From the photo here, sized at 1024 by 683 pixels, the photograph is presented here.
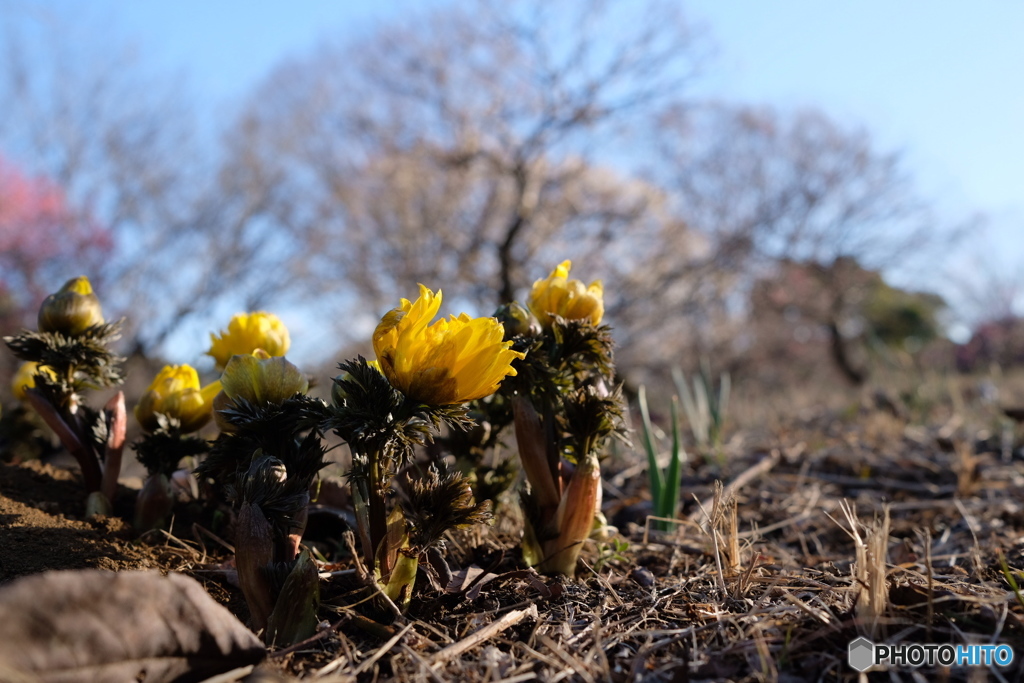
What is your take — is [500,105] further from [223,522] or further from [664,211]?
[223,522]

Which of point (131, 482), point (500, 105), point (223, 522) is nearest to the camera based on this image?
point (223, 522)

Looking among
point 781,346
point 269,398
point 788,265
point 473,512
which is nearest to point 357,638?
point 473,512

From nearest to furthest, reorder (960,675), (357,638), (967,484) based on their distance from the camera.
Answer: (960,675) → (357,638) → (967,484)

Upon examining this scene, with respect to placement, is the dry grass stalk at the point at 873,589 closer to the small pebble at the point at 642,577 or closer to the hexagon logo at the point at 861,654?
the hexagon logo at the point at 861,654

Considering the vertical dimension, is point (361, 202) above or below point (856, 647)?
above

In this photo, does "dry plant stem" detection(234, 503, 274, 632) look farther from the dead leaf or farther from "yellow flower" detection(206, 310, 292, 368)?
"yellow flower" detection(206, 310, 292, 368)

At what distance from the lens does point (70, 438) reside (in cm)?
171

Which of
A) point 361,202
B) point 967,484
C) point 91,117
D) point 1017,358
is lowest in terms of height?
point 967,484

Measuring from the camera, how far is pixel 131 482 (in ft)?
6.70

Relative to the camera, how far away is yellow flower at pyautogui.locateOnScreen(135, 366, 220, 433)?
1.70 m

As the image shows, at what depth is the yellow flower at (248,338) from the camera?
1.67 metres

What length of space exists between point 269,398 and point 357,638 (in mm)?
506

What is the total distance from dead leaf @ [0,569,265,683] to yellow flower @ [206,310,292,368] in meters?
0.70

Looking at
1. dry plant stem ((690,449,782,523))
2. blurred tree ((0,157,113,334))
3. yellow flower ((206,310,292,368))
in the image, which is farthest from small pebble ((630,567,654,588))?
blurred tree ((0,157,113,334))
